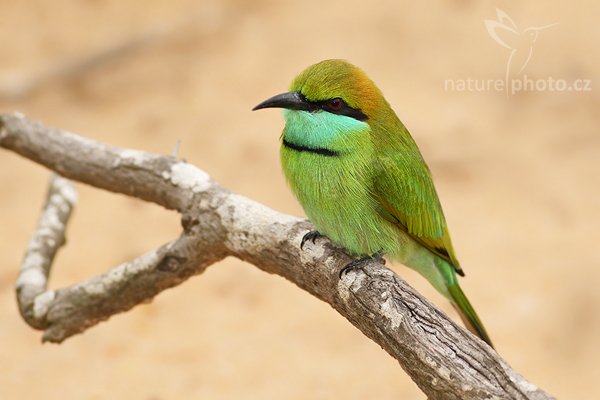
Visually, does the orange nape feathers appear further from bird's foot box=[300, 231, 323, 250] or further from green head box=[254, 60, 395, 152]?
bird's foot box=[300, 231, 323, 250]

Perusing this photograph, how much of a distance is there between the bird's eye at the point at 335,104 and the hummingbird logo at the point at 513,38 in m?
4.00

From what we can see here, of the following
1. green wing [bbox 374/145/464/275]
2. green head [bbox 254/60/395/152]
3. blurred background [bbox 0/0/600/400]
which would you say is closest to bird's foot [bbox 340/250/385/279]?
green wing [bbox 374/145/464/275]

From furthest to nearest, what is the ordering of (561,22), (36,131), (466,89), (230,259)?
(561,22) → (466,89) → (230,259) → (36,131)

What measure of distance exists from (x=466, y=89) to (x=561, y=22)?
1053 millimetres

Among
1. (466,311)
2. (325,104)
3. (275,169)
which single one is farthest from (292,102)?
(275,169)

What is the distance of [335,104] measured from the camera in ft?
8.11

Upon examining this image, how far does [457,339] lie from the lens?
2027 millimetres

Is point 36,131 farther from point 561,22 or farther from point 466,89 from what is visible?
point 561,22

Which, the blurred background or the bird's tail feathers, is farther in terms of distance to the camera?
the blurred background

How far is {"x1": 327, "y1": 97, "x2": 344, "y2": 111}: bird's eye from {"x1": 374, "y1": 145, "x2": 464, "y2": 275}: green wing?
0.63 feet

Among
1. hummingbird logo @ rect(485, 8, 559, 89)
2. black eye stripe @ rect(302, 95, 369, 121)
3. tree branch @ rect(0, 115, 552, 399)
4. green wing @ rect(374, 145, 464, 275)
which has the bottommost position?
tree branch @ rect(0, 115, 552, 399)

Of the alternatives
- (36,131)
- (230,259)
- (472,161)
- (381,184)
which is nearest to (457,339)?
(381,184)

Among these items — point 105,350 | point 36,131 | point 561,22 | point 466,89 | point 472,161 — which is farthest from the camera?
point 561,22

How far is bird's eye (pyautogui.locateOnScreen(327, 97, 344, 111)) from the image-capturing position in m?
2.46
